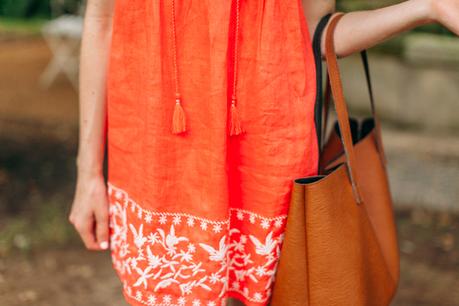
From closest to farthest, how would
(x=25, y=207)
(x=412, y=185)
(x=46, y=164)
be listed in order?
(x=25, y=207), (x=412, y=185), (x=46, y=164)

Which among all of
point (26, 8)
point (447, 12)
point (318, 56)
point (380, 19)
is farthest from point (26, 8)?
point (447, 12)

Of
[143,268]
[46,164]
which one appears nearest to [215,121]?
[143,268]

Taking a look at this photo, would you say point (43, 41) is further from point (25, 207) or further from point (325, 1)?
point (325, 1)

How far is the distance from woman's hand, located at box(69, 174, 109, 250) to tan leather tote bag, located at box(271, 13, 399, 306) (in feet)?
1.52

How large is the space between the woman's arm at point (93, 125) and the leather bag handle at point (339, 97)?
50 cm

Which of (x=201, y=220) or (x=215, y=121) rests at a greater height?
(x=215, y=121)

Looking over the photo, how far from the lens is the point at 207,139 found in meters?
1.29

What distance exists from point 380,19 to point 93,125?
0.71 m

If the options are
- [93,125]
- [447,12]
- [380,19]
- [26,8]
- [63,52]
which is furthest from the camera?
[26,8]

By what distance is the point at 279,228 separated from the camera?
4.42ft

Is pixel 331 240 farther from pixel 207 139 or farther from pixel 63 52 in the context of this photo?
pixel 63 52

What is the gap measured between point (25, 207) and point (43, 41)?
7491 millimetres

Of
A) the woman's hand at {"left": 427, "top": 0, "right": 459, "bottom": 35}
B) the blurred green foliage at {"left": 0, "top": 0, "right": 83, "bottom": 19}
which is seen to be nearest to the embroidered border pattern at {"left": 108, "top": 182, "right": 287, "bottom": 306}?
the woman's hand at {"left": 427, "top": 0, "right": 459, "bottom": 35}

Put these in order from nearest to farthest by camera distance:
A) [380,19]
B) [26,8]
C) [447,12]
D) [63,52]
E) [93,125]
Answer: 1. [447,12]
2. [380,19]
3. [93,125]
4. [63,52]
5. [26,8]
